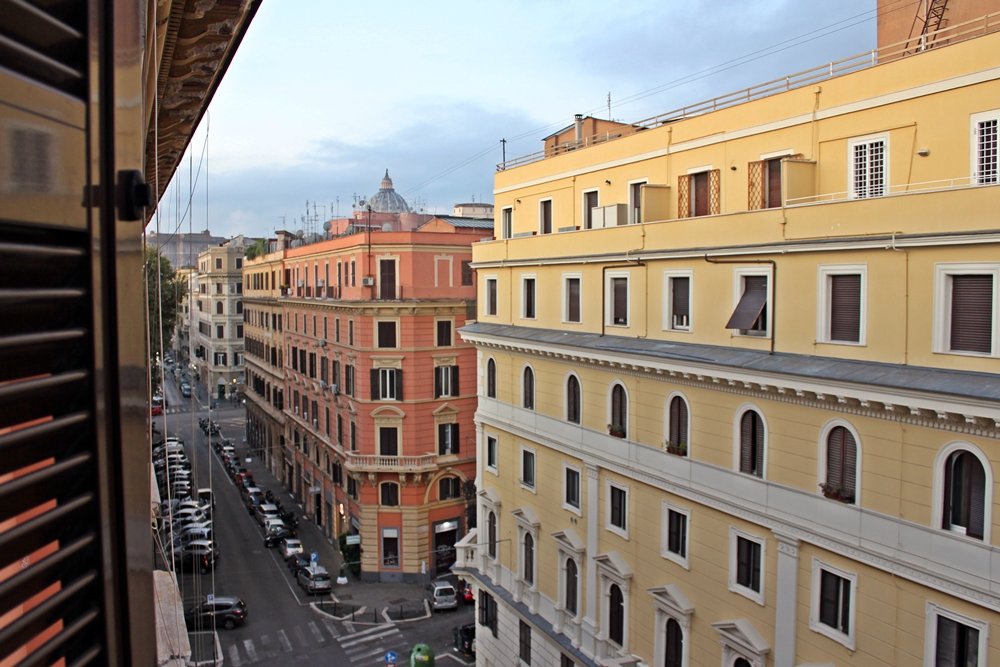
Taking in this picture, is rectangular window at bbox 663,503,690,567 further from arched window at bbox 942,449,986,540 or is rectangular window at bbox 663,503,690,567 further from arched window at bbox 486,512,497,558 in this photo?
arched window at bbox 486,512,497,558

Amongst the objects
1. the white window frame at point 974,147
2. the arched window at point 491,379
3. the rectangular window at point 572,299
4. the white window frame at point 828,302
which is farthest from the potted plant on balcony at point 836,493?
the arched window at point 491,379

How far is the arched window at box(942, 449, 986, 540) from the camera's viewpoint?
36.5 feet

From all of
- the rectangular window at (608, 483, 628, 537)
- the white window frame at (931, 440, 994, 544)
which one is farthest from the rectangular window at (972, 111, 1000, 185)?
the rectangular window at (608, 483, 628, 537)

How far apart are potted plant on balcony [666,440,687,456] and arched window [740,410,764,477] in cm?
159

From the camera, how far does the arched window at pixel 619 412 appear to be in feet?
60.2

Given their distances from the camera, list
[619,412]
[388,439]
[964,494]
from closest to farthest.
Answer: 1. [964,494]
2. [619,412]
3. [388,439]

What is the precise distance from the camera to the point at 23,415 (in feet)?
7.05

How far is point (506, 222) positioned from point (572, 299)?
553cm

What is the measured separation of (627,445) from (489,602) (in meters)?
9.89

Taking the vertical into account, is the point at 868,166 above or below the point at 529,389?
above

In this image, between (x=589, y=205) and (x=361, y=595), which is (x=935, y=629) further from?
(x=361, y=595)

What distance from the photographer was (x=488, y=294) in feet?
82.0

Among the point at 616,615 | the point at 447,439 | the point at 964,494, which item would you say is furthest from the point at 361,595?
the point at 964,494

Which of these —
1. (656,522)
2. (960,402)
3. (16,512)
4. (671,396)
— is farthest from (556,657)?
(16,512)
